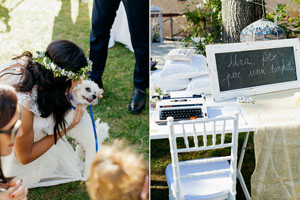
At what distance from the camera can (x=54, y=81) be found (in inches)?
84.3

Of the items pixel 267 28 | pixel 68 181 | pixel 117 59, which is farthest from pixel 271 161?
pixel 117 59

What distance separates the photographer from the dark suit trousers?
3.02 m

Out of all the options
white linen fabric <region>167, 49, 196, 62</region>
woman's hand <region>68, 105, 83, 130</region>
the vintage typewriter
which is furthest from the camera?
white linen fabric <region>167, 49, 196, 62</region>

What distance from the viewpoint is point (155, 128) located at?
2066mm

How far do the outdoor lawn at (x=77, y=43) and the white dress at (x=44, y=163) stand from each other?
0.21ft

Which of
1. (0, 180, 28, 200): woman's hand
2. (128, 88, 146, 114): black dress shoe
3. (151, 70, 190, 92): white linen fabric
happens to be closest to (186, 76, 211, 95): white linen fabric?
(151, 70, 190, 92): white linen fabric

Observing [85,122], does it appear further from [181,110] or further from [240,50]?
[240,50]

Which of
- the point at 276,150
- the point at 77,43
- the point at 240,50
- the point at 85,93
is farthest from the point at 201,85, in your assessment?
the point at 77,43

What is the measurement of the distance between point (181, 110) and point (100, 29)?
4.62 ft

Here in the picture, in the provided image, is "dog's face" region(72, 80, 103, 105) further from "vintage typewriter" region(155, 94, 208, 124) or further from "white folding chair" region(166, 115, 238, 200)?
"white folding chair" region(166, 115, 238, 200)

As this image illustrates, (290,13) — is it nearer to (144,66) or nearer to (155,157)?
(144,66)

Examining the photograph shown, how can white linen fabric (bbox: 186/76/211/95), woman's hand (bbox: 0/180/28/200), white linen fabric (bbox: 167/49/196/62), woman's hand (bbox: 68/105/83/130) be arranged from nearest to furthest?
woman's hand (bbox: 0/180/28/200) < woman's hand (bbox: 68/105/83/130) < white linen fabric (bbox: 186/76/211/95) < white linen fabric (bbox: 167/49/196/62)

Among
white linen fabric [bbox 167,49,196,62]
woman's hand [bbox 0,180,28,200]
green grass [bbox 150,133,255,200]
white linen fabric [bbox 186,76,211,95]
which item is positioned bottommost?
green grass [bbox 150,133,255,200]

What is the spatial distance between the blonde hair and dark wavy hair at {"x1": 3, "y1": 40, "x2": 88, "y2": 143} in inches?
36.0
